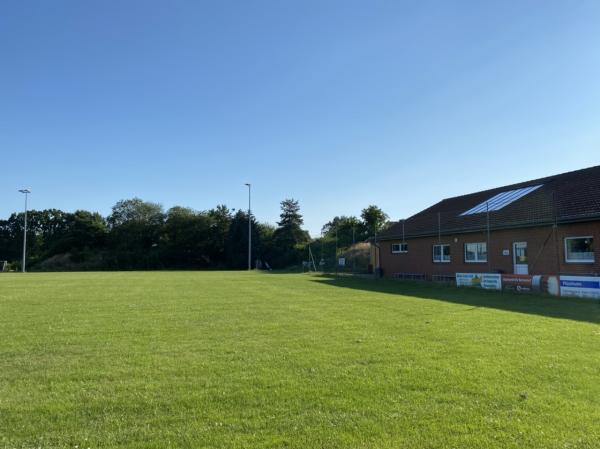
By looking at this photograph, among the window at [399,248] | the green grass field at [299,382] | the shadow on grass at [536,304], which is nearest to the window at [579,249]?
the shadow on grass at [536,304]

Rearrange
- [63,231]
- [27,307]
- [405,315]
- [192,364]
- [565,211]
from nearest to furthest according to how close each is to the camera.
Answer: [192,364]
[405,315]
[27,307]
[565,211]
[63,231]

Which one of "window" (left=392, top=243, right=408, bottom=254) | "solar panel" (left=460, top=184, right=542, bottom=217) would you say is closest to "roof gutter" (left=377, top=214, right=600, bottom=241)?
"window" (left=392, top=243, right=408, bottom=254)

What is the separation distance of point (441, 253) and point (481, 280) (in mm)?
7132

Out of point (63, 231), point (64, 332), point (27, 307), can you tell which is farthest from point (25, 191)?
point (64, 332)

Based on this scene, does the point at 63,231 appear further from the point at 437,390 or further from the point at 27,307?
the point at 437,390

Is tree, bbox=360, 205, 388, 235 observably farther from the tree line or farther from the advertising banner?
the advertising banner

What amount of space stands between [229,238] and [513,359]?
2523 inches

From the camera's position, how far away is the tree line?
2638 inches

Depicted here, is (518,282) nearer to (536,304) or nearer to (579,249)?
(579,249)

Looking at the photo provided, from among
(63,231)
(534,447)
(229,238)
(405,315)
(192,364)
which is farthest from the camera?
(63,231)

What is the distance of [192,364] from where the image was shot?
712 centimetres

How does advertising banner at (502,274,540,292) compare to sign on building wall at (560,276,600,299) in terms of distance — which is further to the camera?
advertising banner at (502,274,540,292)

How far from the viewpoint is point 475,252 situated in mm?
26984

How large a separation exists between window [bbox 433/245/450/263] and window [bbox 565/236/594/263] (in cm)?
832
